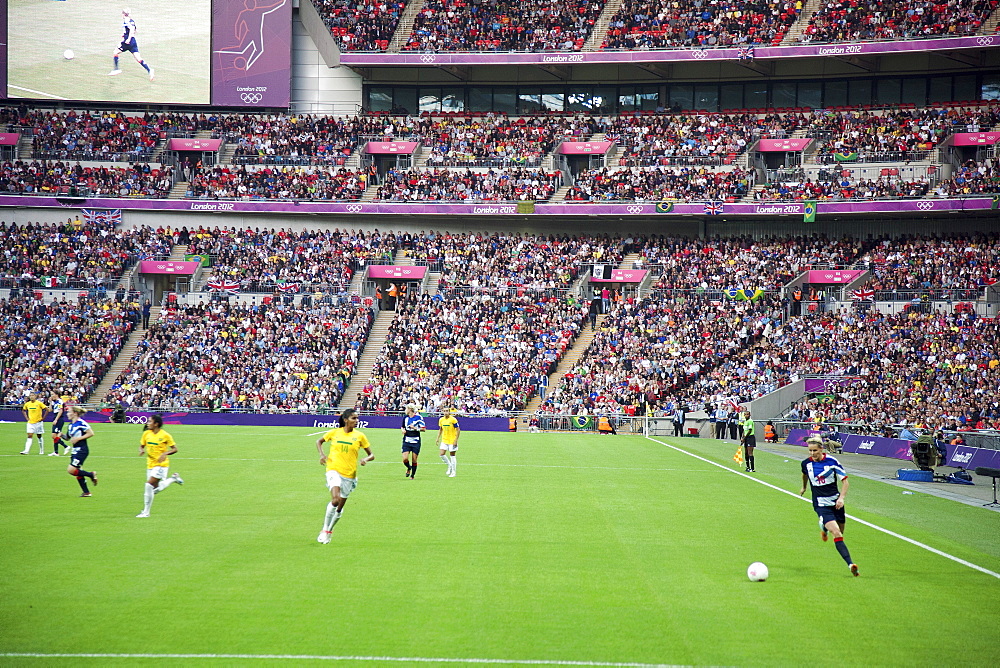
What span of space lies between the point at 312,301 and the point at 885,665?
50.5 meters

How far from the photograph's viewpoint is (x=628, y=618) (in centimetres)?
1048

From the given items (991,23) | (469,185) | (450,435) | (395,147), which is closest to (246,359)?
(469,185)

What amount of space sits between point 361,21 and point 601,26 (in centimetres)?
1724

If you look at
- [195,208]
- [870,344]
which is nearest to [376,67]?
[195,208]

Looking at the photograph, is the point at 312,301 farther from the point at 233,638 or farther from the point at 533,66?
the point at 233,638

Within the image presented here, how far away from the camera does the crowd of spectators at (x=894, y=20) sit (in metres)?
56.7

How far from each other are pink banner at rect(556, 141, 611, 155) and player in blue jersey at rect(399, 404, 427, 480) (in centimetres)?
4281

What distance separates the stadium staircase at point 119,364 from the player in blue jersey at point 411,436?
1279 inches

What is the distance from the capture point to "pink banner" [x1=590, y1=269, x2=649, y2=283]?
57.4 m

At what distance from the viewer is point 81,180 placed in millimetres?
61750

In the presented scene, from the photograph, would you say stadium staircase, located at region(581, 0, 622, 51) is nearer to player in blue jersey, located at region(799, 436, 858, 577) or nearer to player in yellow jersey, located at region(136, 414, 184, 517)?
player in yellow jersey, located at region(136, 414, 184, 517)

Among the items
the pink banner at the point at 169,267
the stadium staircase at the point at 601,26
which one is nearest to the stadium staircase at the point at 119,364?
the pink banner at the point at 169,267

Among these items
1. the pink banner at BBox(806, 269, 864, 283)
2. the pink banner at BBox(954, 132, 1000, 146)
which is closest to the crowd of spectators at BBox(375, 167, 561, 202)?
the pink banner at BBox(806, 269, 864, 283)

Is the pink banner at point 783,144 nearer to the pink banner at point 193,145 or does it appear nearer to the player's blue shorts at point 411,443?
the pink banner at point 193,145
